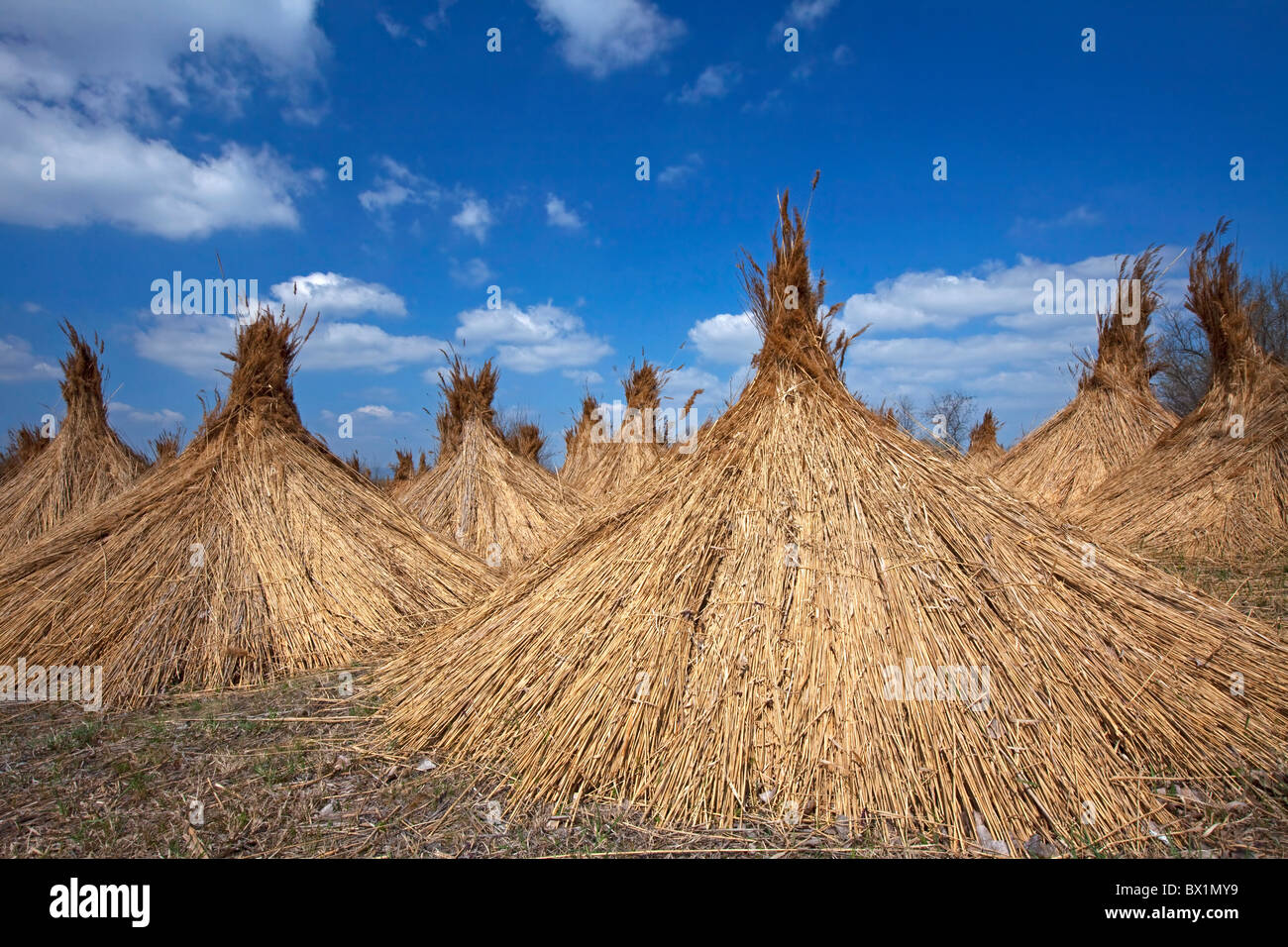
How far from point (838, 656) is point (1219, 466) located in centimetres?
798

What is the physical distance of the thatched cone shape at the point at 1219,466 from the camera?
7.63m

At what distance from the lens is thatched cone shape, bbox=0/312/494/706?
5.39 metres

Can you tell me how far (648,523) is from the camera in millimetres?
4066

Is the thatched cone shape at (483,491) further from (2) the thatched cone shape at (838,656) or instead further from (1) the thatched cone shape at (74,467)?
(2) the thatched cone shape at (838,656)

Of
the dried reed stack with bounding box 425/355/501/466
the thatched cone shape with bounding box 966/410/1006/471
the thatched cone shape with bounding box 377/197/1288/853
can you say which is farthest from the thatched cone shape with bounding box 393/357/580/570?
the thatched cone shape with bounding box 966/410/1006/471

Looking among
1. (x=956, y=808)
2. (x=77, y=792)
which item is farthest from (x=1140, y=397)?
(x=77, y=792)

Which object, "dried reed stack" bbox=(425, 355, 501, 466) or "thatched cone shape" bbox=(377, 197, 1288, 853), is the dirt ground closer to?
"thatched cone shape" bbox=(377, 197, 1288, 853)

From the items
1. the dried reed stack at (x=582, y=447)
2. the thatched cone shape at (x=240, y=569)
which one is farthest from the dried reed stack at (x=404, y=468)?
the thatched cone shape at (x=240, y=569)

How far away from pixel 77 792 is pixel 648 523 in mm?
3519

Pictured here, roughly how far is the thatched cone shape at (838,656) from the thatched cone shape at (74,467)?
10308 mm

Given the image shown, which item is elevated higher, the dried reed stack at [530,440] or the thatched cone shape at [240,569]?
the dried reed stack at [530,440]

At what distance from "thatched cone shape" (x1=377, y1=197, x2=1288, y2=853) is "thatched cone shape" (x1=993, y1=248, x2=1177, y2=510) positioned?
8.78 meters
